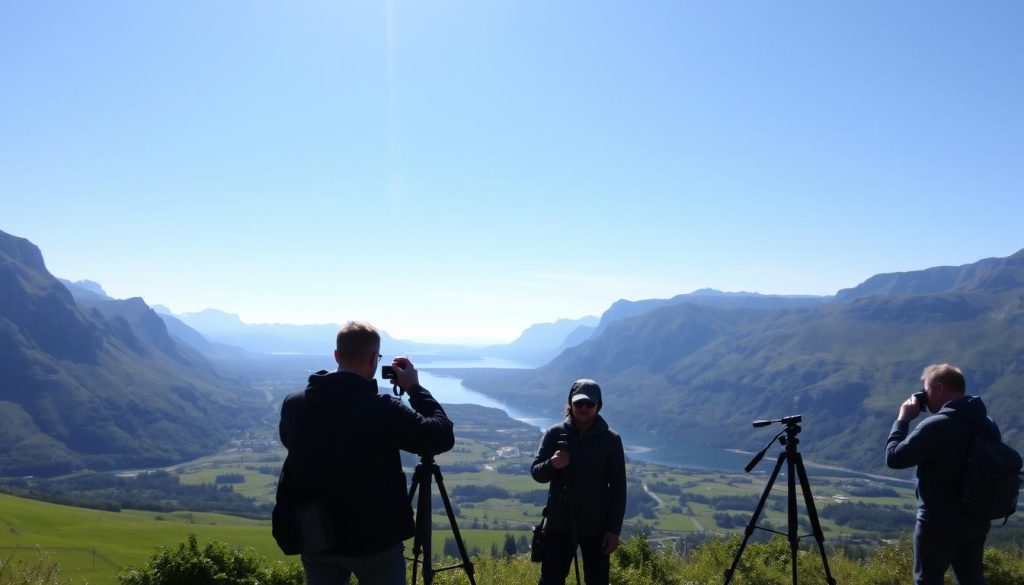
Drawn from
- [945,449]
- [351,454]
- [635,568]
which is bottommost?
[635,568]

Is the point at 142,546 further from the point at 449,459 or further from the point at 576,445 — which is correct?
the point at 449,459

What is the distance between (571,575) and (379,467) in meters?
4.60

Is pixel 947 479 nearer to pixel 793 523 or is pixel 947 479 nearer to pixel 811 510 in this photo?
pixel 811 510

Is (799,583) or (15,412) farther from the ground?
(799,583)

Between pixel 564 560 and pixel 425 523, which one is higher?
pixel 425 523

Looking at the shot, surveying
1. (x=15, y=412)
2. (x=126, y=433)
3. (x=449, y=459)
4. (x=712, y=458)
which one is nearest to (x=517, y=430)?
(x=449, y=459)

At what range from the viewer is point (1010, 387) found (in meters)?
161

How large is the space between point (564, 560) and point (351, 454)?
2.79m

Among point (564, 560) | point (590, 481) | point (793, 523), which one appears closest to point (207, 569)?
point (564, 560)

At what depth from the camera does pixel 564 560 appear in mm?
5484

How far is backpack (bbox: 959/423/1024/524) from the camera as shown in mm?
4684

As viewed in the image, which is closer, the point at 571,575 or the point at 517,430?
the point at 571,575

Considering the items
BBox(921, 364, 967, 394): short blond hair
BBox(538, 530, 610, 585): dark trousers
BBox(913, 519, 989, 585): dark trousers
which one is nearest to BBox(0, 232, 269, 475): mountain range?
BBox(538, 530, 610, 585): dark trousers

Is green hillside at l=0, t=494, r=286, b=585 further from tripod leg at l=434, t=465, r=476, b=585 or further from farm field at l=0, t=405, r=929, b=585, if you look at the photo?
tripod leg at l=434, t=465, r=476, b=585
